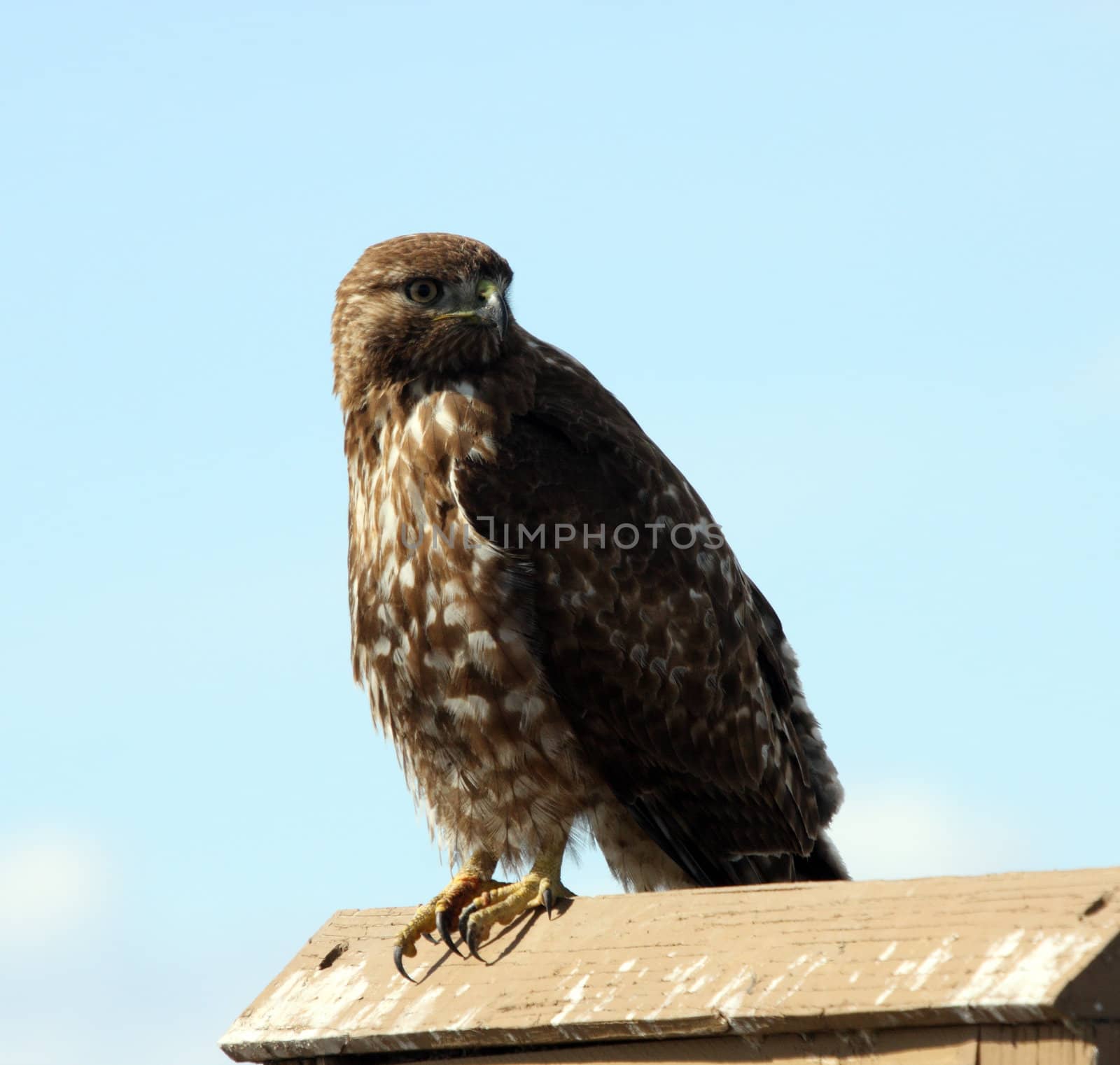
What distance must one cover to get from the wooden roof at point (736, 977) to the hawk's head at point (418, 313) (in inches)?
85.8

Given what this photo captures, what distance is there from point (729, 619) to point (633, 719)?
585 millimetres

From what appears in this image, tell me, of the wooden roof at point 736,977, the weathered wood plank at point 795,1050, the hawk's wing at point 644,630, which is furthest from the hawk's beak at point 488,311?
the weathered wood plank at point 795,1050

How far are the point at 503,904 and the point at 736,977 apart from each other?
1.29 meters

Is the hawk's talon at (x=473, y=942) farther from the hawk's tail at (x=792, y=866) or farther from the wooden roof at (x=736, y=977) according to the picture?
the hawk's tail at (x=792, y=866)

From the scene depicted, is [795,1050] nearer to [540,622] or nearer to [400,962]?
[400,962]

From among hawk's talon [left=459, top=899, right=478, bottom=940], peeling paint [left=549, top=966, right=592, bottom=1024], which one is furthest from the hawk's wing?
peeling paint [left=549, top=966, right=592, bottom=1024]

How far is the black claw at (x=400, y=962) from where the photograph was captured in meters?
4.50

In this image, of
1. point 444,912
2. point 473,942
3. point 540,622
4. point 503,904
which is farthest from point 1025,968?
point 540,622

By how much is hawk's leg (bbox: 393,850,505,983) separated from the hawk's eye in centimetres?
205

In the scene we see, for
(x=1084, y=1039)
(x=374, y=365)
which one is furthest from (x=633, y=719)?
(x=1084, y=1039)

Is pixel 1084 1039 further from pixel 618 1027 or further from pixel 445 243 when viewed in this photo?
pixel 445 243

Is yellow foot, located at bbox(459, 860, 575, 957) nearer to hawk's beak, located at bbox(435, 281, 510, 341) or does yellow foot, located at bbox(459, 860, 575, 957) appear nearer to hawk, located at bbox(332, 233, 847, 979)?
hawk, located at bbox(332, 233, 847, 979)

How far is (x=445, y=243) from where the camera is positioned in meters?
6.34

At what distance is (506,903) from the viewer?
4.84 metres
